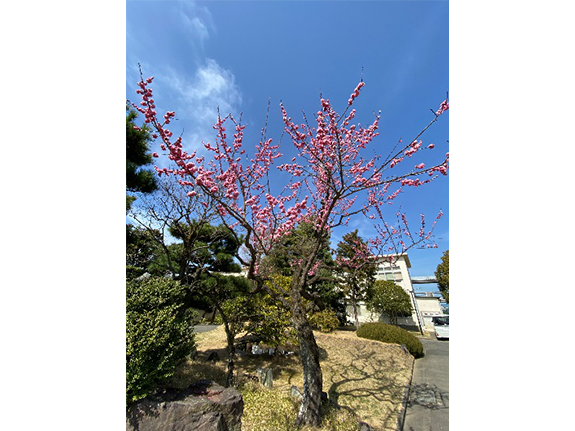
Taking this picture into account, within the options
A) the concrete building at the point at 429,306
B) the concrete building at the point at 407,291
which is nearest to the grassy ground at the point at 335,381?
the concrete building at the point at 407,291

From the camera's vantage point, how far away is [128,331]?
3.06 m

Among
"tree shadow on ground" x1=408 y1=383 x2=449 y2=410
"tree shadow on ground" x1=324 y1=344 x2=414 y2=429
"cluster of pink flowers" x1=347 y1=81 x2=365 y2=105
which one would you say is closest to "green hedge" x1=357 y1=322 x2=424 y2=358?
"tree shadow on ground" x1=324 y1=344 x2=414 y2=429

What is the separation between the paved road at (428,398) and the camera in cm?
385

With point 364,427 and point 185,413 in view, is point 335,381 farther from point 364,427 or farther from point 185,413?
point 185,413

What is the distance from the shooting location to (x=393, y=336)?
Result: 8.87 meters

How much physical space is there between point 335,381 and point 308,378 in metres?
2.20

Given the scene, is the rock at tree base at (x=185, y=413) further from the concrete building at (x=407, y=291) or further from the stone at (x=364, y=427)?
the concrete building at (x=407, y=291)

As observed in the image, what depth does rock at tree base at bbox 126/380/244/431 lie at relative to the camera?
2.76 meters

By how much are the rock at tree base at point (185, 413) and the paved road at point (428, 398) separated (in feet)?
9.43

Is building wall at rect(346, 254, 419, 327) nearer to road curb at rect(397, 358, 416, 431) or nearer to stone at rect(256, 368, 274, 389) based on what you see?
road curb at rect(397, 358, 416, 431)

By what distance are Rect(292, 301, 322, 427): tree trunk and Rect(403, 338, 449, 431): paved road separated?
1557mm

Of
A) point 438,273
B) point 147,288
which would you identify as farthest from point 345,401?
point 438,273

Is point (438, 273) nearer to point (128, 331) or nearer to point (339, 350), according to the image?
point (339, 350)

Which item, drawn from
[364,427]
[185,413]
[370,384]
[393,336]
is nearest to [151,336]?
[185,413]
